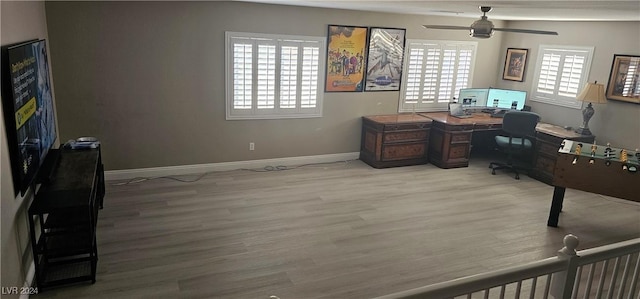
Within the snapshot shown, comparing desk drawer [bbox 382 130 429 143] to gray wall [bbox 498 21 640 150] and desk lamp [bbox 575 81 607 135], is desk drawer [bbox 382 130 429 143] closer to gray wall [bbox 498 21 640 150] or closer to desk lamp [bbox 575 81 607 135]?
gray wall [bbox 498 21 640 150]

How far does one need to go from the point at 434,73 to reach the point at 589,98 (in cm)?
225

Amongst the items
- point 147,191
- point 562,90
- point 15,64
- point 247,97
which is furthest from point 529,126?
point 15,64

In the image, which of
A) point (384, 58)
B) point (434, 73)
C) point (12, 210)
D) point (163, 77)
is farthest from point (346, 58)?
point (12, 210)

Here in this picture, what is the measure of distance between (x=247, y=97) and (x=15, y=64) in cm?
326

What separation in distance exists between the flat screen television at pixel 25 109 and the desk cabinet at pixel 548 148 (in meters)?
6.16

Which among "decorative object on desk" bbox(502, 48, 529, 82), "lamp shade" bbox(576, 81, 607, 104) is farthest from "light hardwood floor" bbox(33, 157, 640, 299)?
"decorative object on desk" bbox(502, 48, 529, 82)

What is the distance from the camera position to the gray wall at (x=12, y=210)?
270cm

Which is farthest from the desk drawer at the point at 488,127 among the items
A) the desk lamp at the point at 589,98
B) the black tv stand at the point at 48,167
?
the black tv stand at the point at 48,167

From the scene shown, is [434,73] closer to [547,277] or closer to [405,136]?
[405,136]

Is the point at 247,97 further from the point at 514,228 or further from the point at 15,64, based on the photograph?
the point at 514,228

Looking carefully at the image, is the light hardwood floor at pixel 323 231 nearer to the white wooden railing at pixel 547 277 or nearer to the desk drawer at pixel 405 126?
the desk drawer at pixel 405 126

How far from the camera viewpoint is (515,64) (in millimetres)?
7367

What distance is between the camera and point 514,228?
15.3 ft

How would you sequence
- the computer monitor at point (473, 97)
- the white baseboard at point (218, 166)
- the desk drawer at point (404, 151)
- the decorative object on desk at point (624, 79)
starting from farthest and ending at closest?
the computer monitor at point (473, 97) → the desk drawer at point (404, 151) → the decorative object on desk at point (624, 79) → the white baseboard at point (218, 166)
